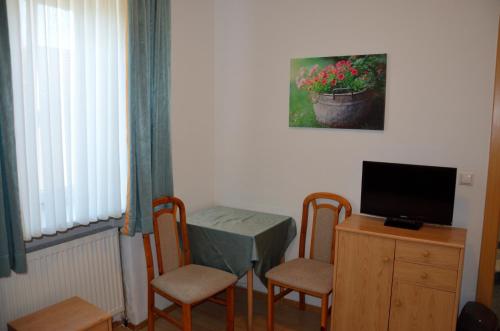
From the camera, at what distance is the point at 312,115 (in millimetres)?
3094

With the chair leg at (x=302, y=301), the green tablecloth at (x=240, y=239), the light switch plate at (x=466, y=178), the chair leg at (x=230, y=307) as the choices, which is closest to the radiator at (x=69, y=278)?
the green tablecloth at (x=240, y=239)

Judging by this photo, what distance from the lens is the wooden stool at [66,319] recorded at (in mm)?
2100

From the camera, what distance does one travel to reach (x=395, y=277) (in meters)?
2.44

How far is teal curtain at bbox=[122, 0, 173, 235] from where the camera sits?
8.55 ft

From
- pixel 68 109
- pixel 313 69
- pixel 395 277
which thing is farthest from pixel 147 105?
pixel 395 277

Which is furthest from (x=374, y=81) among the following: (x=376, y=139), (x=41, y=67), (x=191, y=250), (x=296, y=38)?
(x=41, y=67)

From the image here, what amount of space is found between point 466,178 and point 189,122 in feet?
6.79

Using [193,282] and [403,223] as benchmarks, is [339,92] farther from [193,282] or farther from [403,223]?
[193,282]

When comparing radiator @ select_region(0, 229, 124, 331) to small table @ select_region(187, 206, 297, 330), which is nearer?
radiator @ select_region(0, 229, 124, 331)

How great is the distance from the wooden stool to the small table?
0.91m

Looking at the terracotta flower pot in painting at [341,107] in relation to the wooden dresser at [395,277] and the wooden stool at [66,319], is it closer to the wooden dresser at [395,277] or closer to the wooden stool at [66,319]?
the wooden dresser at [395,277]

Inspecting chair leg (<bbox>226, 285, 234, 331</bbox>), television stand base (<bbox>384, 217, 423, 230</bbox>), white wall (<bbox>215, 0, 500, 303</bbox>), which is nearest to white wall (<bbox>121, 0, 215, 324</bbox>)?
white wall (<bbox>215, 0, 500, 303</bbox>)

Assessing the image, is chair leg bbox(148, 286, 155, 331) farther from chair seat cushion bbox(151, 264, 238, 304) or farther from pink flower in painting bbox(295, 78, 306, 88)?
pink flower in painting bbox(295, 78, 306, 88)

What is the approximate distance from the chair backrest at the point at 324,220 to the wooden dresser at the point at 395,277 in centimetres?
30
